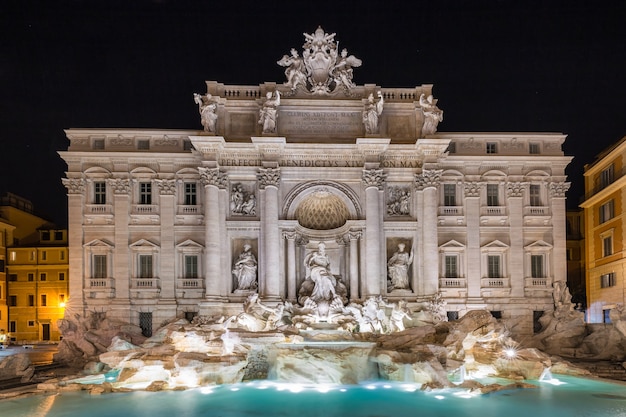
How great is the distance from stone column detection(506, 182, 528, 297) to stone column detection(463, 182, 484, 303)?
1.83 m

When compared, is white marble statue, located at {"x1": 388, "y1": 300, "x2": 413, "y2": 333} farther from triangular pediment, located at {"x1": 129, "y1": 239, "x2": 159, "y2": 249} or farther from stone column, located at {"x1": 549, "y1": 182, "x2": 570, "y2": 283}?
triangular pediment, located at {"x1": 129, "y1": 239, "x2": 159, "y2": 249}

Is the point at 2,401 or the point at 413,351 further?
the point at 413,351

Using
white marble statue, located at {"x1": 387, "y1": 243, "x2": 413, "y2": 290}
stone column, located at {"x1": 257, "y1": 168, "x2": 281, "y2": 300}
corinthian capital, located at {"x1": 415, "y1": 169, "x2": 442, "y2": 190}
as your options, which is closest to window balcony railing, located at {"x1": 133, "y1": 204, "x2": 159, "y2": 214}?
stone column, located at {"x1": 257, "y1": 168, "x2": 281, "y2": 300}

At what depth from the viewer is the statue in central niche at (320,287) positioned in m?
28.2

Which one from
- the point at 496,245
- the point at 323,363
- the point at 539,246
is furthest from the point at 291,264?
the point at 539,246

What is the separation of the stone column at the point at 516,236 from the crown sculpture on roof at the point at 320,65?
36.3ft

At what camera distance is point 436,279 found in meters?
30.5

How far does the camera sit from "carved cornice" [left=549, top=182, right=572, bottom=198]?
32.8 meters

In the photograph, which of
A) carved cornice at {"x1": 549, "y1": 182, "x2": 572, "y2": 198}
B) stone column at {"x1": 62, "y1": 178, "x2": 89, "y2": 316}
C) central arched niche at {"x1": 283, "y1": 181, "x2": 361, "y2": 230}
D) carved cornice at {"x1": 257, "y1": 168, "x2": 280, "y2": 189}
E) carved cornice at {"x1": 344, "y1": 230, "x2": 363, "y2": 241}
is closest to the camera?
carved cornice at {"x1": 257, "y1": 168, "x2": 280, "y2": 189}

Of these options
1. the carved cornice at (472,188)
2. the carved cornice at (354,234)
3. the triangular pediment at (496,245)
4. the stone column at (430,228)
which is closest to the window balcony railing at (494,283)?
the triangular pediment at (496,245)

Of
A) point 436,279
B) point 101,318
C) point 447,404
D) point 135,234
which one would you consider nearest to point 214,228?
point 135,234

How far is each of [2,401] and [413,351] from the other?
577 inches

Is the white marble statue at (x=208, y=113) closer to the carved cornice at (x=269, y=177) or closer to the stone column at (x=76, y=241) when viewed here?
the carved cornice at (x=269, y=177)

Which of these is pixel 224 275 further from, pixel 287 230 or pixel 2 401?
pixel 2 401
